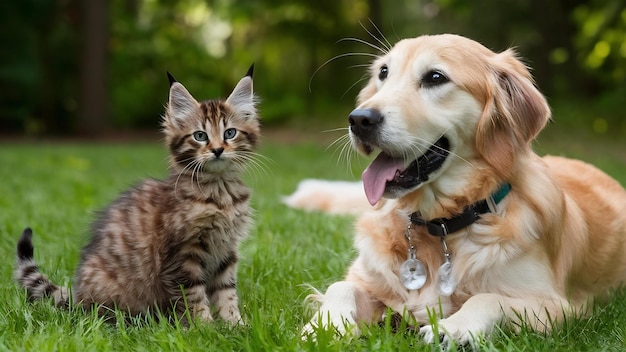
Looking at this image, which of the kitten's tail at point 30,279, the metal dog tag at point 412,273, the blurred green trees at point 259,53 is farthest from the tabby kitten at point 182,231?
the blurred green trees at point 259,53

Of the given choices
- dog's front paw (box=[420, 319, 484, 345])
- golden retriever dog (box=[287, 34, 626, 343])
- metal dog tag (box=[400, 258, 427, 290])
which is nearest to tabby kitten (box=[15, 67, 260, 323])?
golden retriever dog (box=[287, 34, 626, 343])

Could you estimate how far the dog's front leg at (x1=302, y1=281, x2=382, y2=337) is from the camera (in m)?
2.96

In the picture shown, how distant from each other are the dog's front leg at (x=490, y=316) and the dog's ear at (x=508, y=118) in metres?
0.59

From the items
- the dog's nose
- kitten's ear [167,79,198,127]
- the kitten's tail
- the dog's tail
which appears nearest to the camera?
the dog's nose

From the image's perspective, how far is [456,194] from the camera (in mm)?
3355

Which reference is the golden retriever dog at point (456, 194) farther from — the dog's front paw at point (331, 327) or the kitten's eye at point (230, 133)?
the kitten's eye at point (230, 133)

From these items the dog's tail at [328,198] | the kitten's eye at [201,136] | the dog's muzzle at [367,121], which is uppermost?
the dog's muzzle at [367,121]

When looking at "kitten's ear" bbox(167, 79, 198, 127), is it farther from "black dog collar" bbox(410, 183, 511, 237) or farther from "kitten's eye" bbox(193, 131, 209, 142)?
"black dog collar" bbox(410, 183, 511, 237)

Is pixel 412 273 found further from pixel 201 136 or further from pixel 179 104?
pixel 179 104

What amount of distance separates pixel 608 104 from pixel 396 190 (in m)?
15.6

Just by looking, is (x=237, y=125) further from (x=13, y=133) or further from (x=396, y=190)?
(x=13, y=133)

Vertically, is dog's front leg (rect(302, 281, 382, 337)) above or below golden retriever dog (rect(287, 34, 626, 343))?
below

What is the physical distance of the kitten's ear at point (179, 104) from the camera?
134 inches

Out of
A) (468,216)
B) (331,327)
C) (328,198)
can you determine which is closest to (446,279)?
(468,216)
